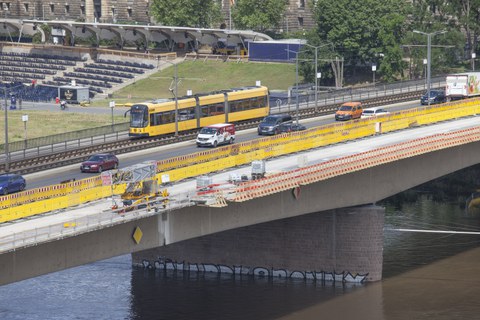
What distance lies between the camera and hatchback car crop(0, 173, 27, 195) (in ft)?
277

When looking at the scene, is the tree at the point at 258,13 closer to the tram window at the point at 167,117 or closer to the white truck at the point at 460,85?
the white truck at the point at 460,85

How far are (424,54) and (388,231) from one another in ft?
226

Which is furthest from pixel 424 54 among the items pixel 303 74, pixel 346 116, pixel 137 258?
pixel 137 258

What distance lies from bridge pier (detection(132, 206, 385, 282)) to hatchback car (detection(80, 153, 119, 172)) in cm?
1101

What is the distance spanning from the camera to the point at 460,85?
434ft

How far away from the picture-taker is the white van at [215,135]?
108188mm

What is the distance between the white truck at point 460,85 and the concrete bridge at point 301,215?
30988 mm

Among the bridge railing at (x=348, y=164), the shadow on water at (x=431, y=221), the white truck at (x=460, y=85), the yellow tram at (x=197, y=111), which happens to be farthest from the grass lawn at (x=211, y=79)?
the bridge railing at (x=348, y=164)

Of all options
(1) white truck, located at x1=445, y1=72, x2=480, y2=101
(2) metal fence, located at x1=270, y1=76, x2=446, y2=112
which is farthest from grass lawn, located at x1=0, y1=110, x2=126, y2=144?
(1) white truck, located at x1=445, y1=72, x2=480, y2=101

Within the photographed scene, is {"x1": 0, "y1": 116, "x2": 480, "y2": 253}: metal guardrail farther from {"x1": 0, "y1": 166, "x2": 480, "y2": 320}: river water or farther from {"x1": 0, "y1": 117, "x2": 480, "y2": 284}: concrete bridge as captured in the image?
{"x1": 0, "y1": 166, "x2": 480, "y2": 320}: river water

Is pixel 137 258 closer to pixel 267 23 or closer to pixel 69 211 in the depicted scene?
pixel 69 211

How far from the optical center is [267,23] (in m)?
192

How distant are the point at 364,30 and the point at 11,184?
294 ft

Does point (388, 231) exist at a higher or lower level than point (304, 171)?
lower
